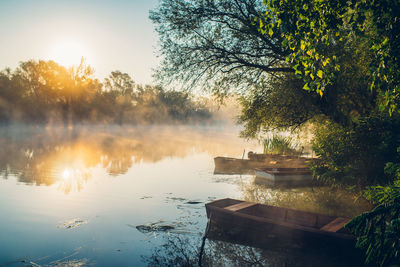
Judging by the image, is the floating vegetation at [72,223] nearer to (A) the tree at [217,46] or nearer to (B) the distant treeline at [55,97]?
(A) the tree at [217,46]

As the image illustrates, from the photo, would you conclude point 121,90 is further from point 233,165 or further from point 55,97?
point 233,165

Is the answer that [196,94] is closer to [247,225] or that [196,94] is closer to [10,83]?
[247,225]

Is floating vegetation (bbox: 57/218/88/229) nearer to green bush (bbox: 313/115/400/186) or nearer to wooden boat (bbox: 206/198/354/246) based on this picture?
wooden boat (bbox: 206/198/354/246)

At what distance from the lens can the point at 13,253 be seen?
788 centimetres

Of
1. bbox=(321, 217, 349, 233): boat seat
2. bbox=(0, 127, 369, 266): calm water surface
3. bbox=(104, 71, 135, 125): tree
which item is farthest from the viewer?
bbox=(104, 71, 135, 125): tree

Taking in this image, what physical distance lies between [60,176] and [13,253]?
11.8 meters

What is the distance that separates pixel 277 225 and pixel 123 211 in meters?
6.64

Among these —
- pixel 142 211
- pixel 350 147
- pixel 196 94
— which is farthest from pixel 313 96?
pixel 142 211

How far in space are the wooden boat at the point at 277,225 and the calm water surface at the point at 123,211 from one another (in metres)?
0.53

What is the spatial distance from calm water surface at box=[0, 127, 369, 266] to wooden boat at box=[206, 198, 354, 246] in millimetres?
530

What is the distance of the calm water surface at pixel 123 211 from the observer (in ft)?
25.9

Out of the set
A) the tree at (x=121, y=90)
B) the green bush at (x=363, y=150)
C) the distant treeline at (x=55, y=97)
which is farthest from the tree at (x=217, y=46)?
the tree at (x=121, y=90)

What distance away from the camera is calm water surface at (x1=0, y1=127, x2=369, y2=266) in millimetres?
7895

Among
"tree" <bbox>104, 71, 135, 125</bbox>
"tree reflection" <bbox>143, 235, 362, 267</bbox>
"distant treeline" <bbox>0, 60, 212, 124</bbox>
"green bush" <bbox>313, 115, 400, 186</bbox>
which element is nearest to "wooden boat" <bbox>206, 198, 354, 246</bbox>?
"tree reflection" <bbox>143, 235, 362, 267</bbox>
